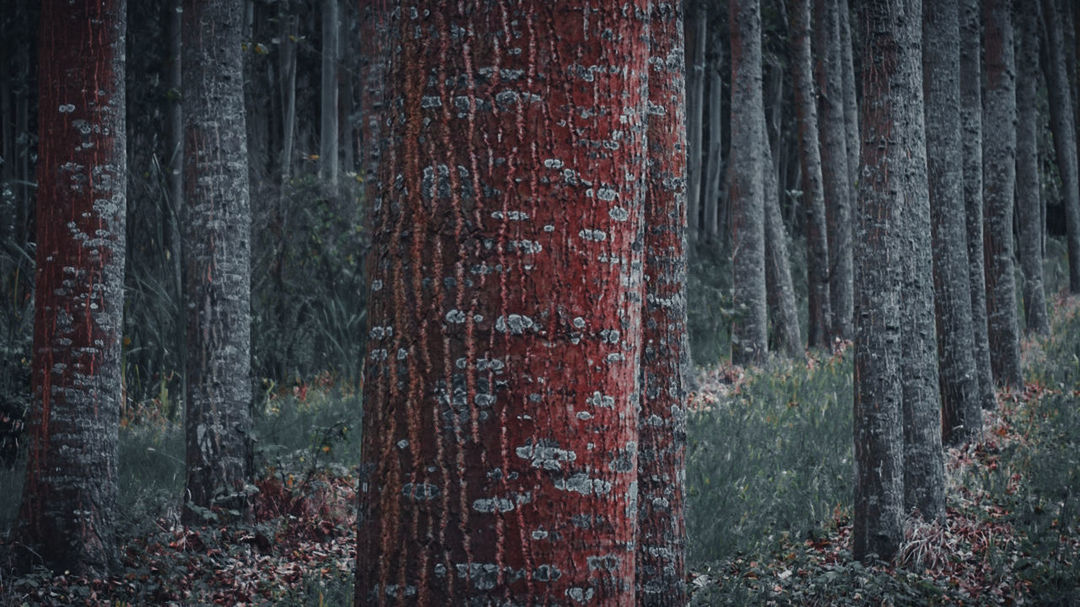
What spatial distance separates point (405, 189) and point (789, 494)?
671 centimetres

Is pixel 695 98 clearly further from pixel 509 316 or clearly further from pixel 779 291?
pixel 509 316

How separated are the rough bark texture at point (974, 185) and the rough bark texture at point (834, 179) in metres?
3.52

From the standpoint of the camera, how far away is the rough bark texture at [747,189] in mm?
14242

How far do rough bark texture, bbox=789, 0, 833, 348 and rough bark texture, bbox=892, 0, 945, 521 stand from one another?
27.6ft

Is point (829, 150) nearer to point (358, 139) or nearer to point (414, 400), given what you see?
point (414, 400)

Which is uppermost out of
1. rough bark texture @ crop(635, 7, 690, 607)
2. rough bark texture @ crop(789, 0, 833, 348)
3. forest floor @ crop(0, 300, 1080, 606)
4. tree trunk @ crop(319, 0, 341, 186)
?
tree trunk @ crop(319, 0, 341, 186)

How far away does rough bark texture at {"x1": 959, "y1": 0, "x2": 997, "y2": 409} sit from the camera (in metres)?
10.5

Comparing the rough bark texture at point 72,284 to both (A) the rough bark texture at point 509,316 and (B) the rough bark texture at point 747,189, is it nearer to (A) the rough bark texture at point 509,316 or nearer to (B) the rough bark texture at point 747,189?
(A) the rough bark texture at point 509,316

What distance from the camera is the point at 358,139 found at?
35.1 m

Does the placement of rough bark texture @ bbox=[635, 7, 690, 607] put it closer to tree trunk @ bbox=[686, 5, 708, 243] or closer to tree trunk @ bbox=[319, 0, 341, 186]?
tree trunk @ bbox=[319, 0, 341, 186]

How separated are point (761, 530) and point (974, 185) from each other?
→ 542cm

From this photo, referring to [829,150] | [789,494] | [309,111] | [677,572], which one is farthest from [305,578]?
[309,111]

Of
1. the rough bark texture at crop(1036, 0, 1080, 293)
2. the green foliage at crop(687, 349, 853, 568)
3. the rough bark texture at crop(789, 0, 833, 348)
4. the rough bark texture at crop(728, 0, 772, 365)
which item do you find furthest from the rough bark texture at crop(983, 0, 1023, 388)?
the rough bark texture at crop(1036, 0, 1080, 293)

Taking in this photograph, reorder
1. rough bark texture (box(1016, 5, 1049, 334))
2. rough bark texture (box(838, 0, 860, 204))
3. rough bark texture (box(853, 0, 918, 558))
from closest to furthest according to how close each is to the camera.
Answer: rough bark texture (box(853, 0, 918, 558)) → rough bark texture (box(1016, 5, 1049, 334)) → rough bark texture (box(838, 0, 860, 204))
